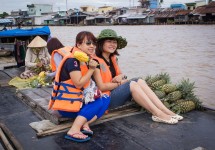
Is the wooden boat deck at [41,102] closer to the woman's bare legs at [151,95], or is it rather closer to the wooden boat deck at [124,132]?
the wooden boat deck at [124,132]

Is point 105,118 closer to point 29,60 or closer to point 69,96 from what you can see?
point 69,96

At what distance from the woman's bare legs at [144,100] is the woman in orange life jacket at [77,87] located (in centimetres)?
49

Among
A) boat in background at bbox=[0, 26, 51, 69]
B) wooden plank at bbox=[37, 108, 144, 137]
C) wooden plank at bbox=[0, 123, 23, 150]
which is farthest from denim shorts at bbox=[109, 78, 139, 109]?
boat in background at bbox=[0, 26, 51, 69]

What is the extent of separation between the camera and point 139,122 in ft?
10.6

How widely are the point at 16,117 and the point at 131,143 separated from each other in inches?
68.4

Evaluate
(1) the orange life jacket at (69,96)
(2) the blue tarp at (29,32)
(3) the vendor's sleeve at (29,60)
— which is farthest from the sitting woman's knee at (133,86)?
(2) the blue tarp at (29,32)

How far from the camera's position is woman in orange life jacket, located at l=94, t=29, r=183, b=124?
10.2 ft

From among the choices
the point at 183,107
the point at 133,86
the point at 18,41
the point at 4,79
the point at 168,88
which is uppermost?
the point at 18,41

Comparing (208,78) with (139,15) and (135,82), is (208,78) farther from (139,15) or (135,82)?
(139,15)

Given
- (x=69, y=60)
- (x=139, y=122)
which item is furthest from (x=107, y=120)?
(x=69, y=60)

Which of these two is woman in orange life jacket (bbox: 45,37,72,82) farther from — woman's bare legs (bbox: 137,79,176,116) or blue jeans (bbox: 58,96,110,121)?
woman's bare legs (bbox: 137,79,176,116)

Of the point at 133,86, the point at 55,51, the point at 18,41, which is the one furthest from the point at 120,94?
the point at 18,41

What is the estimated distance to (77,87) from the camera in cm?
271

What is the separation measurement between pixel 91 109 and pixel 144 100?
686mm
